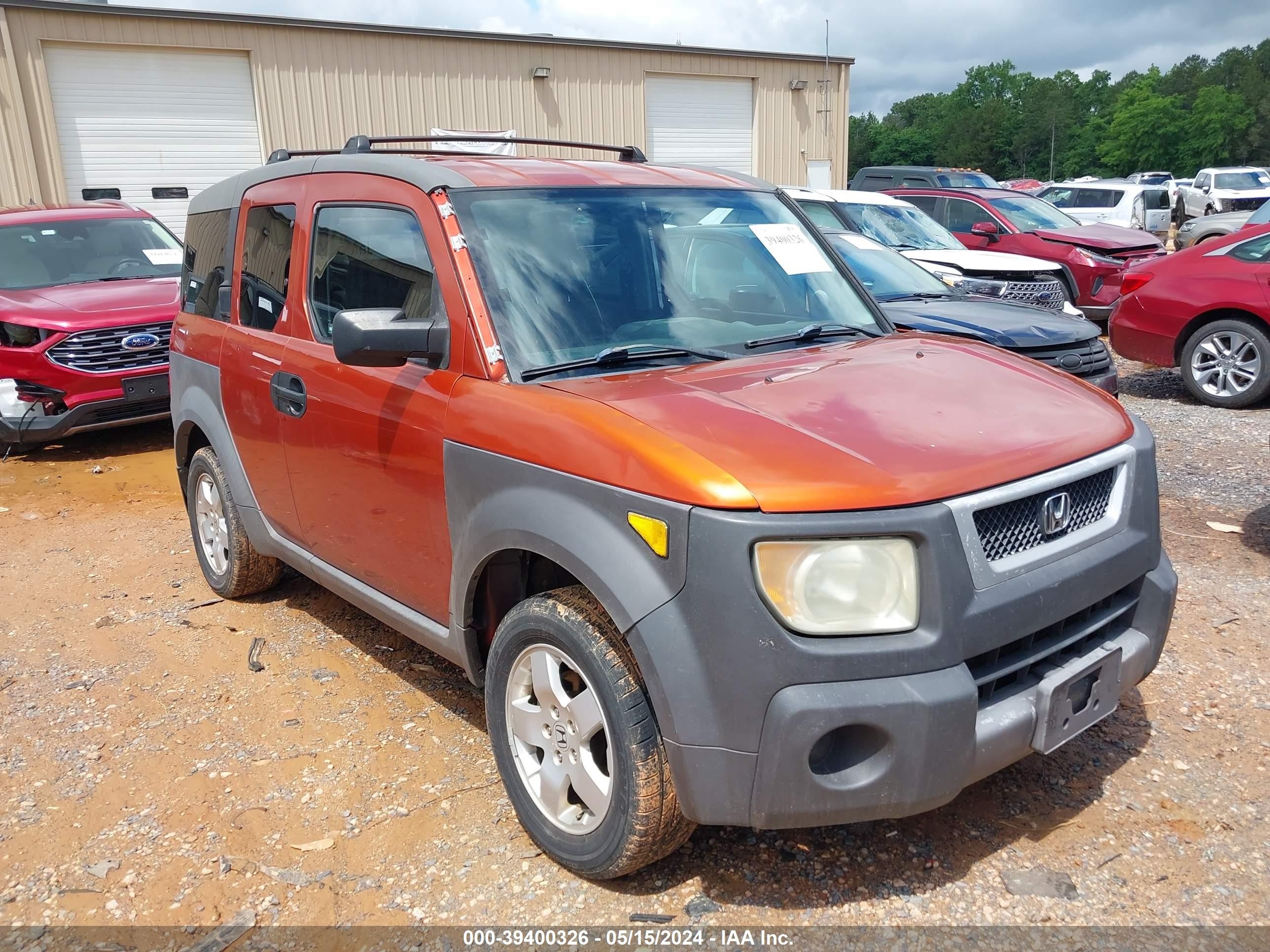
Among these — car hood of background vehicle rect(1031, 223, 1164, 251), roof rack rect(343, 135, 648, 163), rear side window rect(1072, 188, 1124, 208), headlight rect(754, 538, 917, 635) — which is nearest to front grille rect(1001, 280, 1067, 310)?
car hood of background vehicle rect(1031, 223, 1164, 251)

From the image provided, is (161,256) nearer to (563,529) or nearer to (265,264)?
(265,264)

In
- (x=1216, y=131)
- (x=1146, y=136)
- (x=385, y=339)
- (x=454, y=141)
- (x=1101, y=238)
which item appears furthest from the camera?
→ (x=1146, y=136)

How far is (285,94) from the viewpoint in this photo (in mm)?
16938

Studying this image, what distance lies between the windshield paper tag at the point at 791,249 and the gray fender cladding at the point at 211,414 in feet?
7.89

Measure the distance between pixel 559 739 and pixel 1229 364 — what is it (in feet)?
26.2

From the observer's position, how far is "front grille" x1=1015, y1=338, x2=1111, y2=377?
650 cm

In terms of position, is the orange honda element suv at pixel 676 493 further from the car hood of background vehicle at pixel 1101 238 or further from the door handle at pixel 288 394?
the car hood of background vehicle at pixel 1101 238

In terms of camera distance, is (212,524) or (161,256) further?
(161,256)

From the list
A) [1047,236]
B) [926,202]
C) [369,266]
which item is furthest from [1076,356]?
[926,202]

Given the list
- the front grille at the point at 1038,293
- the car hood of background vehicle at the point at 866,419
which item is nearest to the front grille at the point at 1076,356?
the front grille at the point at 1038,293

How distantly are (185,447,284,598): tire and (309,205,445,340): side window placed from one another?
1301 millimetres

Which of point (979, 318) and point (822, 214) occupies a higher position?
point (822, 214)

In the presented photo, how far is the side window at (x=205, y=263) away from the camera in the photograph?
444cm

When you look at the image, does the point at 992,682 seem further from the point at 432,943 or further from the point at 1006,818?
the point at 432,943
